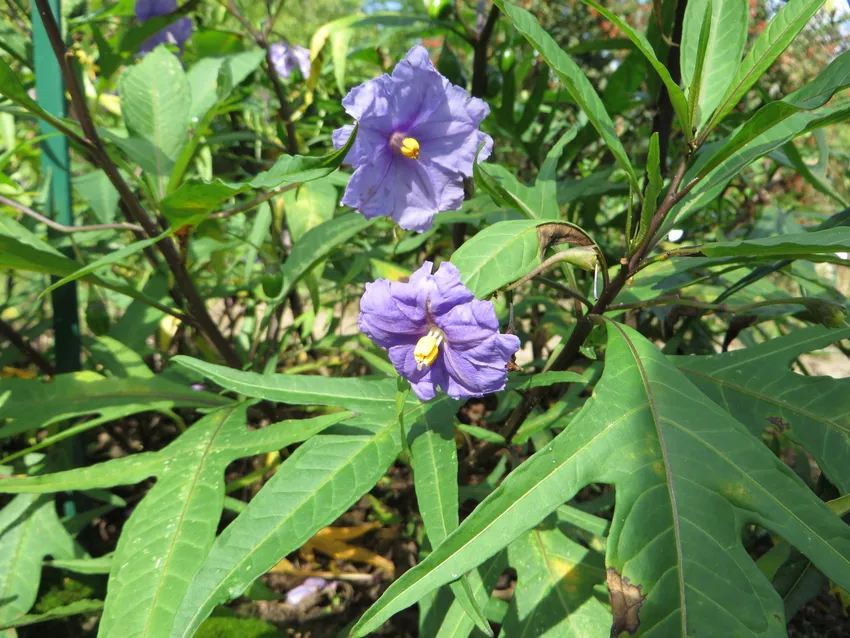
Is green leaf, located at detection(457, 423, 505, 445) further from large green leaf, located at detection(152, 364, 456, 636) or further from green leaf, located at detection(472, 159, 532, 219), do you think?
green leaf, located at detection(472, 159, 532, 219)

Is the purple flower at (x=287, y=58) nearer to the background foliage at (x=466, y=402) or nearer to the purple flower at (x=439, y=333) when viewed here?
the background foliage at (x=466, y=402)

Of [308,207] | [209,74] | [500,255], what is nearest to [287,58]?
[209,74]

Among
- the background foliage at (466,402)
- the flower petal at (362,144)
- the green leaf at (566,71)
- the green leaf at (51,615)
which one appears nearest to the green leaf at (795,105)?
the background foliage at (466,402)

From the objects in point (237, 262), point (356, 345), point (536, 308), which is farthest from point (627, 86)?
point (237, 262)

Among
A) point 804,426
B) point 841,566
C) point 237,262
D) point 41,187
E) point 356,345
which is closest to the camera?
point 841,566

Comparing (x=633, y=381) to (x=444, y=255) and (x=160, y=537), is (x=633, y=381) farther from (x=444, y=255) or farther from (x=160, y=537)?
(x=444, y=255)

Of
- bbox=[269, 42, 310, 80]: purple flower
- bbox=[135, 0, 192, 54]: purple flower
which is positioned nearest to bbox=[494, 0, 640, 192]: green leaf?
bbox=[135, 0, 192, 54]: purple flower

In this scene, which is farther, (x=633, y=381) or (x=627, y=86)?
(x=627, y=86)

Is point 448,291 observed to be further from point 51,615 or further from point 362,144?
point 51,615

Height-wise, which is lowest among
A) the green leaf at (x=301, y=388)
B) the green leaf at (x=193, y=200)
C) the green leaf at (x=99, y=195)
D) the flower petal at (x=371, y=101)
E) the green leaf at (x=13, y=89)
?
the green leaf at (x=301, y=388)
